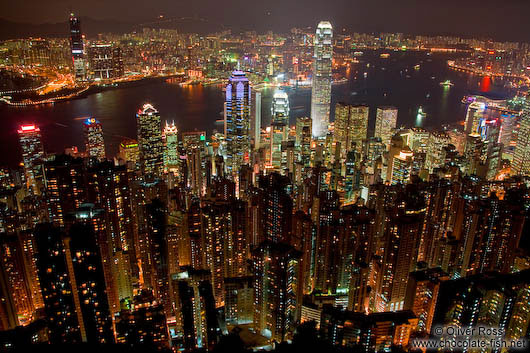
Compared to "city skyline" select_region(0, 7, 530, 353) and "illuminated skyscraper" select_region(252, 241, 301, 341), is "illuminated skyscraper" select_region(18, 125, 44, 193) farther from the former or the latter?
"illuminated skyscraper" select_region(252, 241, 301, 341)

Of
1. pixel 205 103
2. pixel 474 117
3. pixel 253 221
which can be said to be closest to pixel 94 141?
pixel 253 221

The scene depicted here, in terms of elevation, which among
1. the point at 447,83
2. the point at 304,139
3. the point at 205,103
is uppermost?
the point at 447,83

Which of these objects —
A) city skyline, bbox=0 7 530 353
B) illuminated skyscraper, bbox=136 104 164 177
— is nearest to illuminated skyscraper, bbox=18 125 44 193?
city skyline, bbox=0 7 530 353

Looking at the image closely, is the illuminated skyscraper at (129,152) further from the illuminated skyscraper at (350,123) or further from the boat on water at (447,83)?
the boat on water at (447,83)

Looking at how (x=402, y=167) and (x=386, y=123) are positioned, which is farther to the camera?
(x=386, y=123)

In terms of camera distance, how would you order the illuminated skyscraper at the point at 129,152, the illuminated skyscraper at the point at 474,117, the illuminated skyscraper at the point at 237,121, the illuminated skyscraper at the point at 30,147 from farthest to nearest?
the illuminated skyscraper at the point at 474,117
the illuminated skyscraper at the point at 237,121
the illuminated skyscraper at the point at 129,152
the illuminated skyscraper at the point at 30,147

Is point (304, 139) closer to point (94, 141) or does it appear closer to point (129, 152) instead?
point (129, 152)

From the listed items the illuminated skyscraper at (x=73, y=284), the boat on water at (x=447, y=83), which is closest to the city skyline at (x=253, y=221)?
the illuminated skyscraper at (x=73, y=284)
